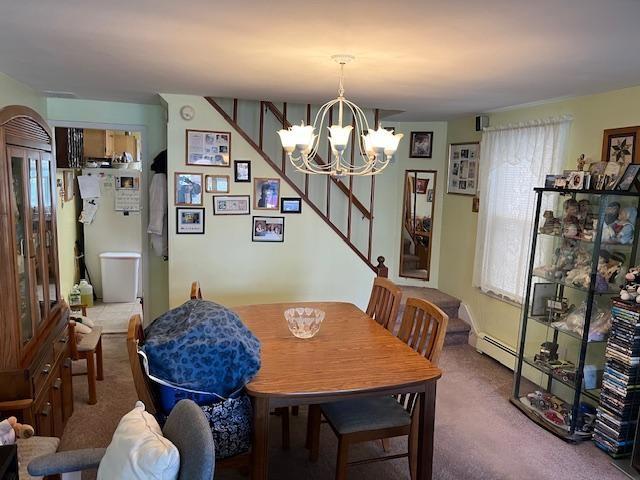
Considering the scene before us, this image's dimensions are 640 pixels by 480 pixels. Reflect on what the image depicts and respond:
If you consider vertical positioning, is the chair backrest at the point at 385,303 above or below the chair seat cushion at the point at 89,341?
above

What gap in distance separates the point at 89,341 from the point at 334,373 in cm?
211

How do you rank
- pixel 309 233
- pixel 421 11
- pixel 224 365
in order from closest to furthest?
1. pixel 421 11
2. pixel 224 365
3. pixel 309 233

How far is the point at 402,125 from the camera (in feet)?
17.4

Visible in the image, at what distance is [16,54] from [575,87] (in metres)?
3.35

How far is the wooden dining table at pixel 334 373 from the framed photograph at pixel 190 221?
146 centimetres

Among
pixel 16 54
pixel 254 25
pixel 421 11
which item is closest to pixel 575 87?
pixel 421 11

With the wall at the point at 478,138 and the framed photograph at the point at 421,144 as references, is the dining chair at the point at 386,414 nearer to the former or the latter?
the wall at the point at 478,138

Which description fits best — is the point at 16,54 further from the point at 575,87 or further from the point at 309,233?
the point at 575,87

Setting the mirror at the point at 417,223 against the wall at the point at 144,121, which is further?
the mirror at the point at 417,223

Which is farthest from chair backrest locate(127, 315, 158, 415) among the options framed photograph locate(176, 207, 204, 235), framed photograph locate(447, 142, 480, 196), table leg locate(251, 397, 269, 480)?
framed photograph locate(447, 142, 480, 196)

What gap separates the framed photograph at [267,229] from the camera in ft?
13.5

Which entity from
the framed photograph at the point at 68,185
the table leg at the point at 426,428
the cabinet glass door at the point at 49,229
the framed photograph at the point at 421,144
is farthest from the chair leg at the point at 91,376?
the framed photograph at the point at 421,144

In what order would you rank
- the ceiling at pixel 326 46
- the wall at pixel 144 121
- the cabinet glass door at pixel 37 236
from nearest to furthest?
the ceiling at pixel 326 46 < the cabinet glass door at pixel 37 236 < the wall at pixel 144 121

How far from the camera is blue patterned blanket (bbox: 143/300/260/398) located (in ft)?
5.93
